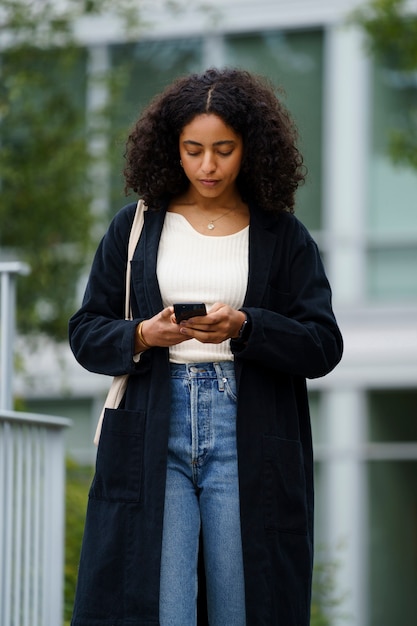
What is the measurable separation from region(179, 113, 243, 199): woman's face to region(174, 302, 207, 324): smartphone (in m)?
0.42

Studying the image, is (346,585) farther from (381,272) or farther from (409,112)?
(409,112)

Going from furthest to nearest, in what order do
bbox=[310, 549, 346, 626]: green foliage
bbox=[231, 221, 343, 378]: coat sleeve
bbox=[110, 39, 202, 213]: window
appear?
bbox=[110, 39, 202, 213]: window, bbox=[310, 549, 346, 626]: green foliage, bbox=[231, 221, 343, 378]: coat sleeve

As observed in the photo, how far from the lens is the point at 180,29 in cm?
1315

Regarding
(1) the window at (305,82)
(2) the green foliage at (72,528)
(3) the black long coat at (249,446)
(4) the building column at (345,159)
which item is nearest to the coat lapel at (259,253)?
(3) the black long coat at (249,446)

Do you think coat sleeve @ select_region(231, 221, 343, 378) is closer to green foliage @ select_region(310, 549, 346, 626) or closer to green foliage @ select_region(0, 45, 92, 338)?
green foliage @ select_region(310, 549, 346, 626)

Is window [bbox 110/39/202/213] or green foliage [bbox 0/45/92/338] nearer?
green foliage [bbox 0/45/92/338]

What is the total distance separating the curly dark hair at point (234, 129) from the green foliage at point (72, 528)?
141 inches

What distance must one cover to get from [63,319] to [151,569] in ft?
21.8

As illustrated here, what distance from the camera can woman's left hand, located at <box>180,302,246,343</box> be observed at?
11.3 ft

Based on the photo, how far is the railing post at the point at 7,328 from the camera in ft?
17.6

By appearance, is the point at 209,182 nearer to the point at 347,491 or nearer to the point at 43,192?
the point at 43,192

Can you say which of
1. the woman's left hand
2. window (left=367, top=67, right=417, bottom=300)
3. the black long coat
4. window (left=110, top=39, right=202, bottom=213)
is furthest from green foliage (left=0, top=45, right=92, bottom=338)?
the woman's left hand

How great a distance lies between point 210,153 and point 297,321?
49cm

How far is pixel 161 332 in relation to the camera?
3.54 m
